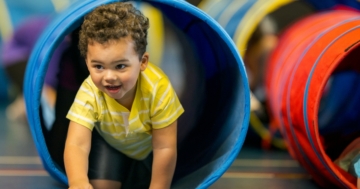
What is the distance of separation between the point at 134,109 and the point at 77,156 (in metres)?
0.22

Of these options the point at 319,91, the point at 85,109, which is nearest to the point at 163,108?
the point at 85,109

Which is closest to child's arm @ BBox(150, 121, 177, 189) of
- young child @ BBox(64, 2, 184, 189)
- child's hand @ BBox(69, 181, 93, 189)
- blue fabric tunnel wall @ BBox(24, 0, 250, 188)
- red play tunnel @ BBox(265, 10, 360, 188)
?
young child @ BBox(64, 2, 184, 189)

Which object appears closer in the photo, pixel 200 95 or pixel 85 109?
pixel 85 109

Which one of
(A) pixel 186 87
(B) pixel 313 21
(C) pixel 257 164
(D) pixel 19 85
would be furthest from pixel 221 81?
(D) pixel 19 85

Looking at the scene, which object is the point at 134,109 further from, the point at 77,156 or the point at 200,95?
the point at 200,95

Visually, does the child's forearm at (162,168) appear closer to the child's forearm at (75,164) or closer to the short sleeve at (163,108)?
the short sleeve at (163,108)

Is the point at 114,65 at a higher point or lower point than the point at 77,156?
higher

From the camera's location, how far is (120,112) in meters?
1.54

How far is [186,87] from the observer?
2.09m

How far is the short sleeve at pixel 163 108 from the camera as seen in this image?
152 centimetres

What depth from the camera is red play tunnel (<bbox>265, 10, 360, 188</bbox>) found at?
5.29 ft

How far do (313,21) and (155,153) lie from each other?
1.33 metres

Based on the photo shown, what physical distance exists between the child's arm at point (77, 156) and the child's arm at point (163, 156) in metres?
0.20

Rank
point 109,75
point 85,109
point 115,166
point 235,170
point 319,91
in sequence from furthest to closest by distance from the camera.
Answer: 1. point 235,170
2. point 115,166
3. point 319,91
4. point 85,109
5. point 109,75
